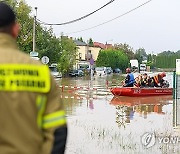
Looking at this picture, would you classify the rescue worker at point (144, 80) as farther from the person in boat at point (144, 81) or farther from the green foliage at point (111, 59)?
the green foliage at point (111, 59)

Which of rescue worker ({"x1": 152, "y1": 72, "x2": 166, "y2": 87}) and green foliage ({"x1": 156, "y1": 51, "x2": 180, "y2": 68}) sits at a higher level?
green foliage ({"x1": 156, "y1": 51, "x2": 180, "y2": 68})

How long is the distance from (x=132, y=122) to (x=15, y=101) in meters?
9.90

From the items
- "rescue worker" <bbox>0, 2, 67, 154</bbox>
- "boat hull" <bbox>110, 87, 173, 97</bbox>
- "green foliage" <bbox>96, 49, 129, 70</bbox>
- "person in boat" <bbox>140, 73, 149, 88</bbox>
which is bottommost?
"boat hull" <bbox>110, 87, 173, 97</bbox>

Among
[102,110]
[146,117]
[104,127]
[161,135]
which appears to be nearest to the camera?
[161,135]

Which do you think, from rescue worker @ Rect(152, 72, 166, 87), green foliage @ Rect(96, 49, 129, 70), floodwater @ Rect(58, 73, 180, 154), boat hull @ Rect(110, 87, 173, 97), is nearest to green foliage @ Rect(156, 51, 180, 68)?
green foliage @ Rect(96, 49, 129, 70)

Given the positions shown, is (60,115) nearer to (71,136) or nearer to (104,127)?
(71,136)

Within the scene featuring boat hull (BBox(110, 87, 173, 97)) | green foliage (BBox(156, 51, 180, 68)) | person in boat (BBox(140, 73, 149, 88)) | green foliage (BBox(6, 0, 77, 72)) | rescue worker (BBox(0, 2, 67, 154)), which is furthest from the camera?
green foliage (BBox(156, 51, 180, 68))

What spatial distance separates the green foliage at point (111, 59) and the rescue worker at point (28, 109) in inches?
3066

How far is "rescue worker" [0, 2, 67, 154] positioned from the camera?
2.40m

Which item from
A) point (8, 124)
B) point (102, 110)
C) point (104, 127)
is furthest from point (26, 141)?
point (102, 110)

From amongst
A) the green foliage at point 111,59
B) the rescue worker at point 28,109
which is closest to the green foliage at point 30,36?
the green foliage at point 111,59

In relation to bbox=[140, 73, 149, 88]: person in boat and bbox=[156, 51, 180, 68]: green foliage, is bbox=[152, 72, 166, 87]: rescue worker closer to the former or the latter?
A: bbox=[140, 73, 149, 88]: person in boat

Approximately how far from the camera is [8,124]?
241 cm

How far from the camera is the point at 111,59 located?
84000mm
